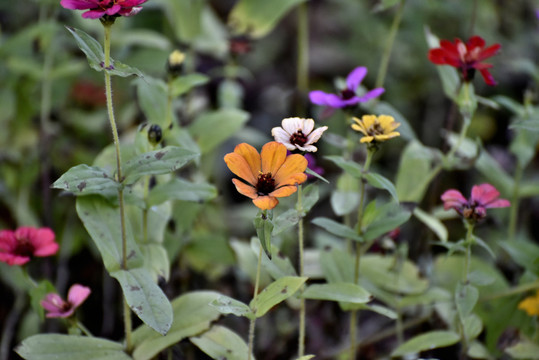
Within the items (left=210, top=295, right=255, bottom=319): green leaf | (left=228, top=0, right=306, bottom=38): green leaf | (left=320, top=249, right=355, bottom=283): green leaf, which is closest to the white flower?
(left=210, top=295, right=255, bottom=319): green leaf

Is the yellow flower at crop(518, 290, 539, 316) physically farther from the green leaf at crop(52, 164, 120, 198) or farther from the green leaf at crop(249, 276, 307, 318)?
the green leaf at crop(52, 164, 120, 198)

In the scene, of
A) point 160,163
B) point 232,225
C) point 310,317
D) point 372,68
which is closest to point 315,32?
point 372,68

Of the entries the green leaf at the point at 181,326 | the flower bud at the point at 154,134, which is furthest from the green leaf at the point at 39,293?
the flower bud at the point at 154,134

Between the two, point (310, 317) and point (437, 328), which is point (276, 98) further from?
point (437, 328)

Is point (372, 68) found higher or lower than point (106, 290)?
higher

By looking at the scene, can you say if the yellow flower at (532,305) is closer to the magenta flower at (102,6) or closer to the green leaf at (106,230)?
the green leaf at (106,230)

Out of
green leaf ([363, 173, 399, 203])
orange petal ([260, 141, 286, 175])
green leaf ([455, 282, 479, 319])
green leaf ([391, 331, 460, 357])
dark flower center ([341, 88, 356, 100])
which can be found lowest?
green leaf ([391, 331, 460, 357])

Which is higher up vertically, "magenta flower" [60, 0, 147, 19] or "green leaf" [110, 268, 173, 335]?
"magenta flower" [60, 0, 147, 19]
